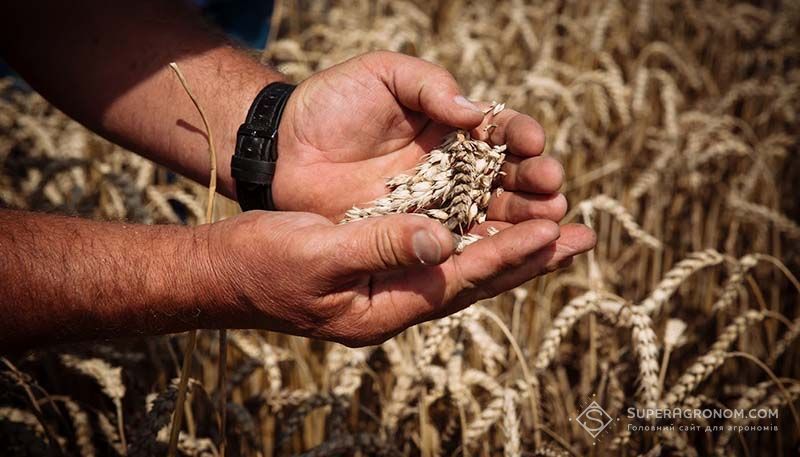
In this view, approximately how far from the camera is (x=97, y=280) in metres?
1.29

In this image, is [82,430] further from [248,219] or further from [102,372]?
[248,219]

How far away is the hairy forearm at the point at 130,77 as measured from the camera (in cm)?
186

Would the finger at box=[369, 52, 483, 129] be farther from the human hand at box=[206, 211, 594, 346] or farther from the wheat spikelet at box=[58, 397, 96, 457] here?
the wheat spikelet at box=[58, 397, 96, 457]

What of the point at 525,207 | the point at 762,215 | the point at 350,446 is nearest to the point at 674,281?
the point at 525,207

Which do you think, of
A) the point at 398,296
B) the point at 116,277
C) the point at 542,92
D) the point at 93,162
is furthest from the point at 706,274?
the point at 93,162

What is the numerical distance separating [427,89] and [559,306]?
4.86 ft

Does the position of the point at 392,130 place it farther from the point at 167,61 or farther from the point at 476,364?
the point at 476,364

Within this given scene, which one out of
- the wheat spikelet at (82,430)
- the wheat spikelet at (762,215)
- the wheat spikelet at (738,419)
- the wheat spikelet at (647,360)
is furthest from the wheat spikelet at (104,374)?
the wheat spikelet at (762,215)

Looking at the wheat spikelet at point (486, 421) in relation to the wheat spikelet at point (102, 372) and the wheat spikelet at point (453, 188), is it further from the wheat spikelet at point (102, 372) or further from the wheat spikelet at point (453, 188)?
the wheat spikelet at point (102, 372)

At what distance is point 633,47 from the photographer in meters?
4.12

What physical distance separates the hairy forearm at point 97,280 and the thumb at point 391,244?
0.31 metres

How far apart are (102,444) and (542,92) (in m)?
2.18

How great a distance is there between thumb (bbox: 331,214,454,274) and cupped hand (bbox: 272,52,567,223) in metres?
0.47

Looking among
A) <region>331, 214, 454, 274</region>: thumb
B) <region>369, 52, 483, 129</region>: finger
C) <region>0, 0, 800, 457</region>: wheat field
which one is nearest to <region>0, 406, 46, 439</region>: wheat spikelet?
<region>0, 0, 800, 457</region>: wheat field
